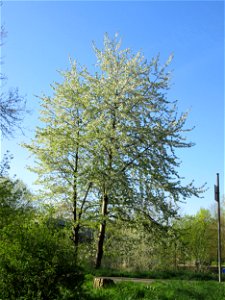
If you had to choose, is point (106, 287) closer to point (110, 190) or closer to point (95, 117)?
point (110, 190)

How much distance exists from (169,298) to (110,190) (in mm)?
9432

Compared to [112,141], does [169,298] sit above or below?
below

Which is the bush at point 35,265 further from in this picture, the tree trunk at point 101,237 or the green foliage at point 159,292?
the tree trunk at point 101,237

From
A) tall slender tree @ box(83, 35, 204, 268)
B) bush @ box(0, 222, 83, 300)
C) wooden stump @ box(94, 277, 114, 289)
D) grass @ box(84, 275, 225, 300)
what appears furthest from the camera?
tall slender tree @ box(83, 35, 204, 268)

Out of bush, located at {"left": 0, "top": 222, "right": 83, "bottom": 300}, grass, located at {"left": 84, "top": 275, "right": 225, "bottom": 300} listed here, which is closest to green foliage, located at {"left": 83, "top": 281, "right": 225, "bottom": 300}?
grass, located at {"left": 84, "top": 275, "right": 225, "bottom": 300}

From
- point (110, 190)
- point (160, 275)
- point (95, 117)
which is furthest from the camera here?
point (95, 117)

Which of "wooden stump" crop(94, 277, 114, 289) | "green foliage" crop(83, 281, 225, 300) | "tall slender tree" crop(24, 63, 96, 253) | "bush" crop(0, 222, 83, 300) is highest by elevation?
"tall slender tree" crop(24, 63, 96, 253)

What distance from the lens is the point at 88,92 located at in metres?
20.2

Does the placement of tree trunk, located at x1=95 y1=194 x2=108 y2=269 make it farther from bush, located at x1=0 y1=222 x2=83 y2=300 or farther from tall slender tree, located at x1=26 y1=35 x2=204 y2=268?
bush, located at x1=0 y1=222 x2=83 y2=300

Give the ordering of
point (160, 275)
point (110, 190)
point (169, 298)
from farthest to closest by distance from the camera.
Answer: point (110, 190) → point (160, 275) → point (169, 298)

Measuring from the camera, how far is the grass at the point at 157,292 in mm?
9031

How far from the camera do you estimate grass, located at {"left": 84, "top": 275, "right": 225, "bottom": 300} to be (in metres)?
9.03

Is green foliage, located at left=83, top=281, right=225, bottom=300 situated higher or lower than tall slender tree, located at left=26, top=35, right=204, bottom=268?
lower

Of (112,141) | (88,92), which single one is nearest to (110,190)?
(112,141)
